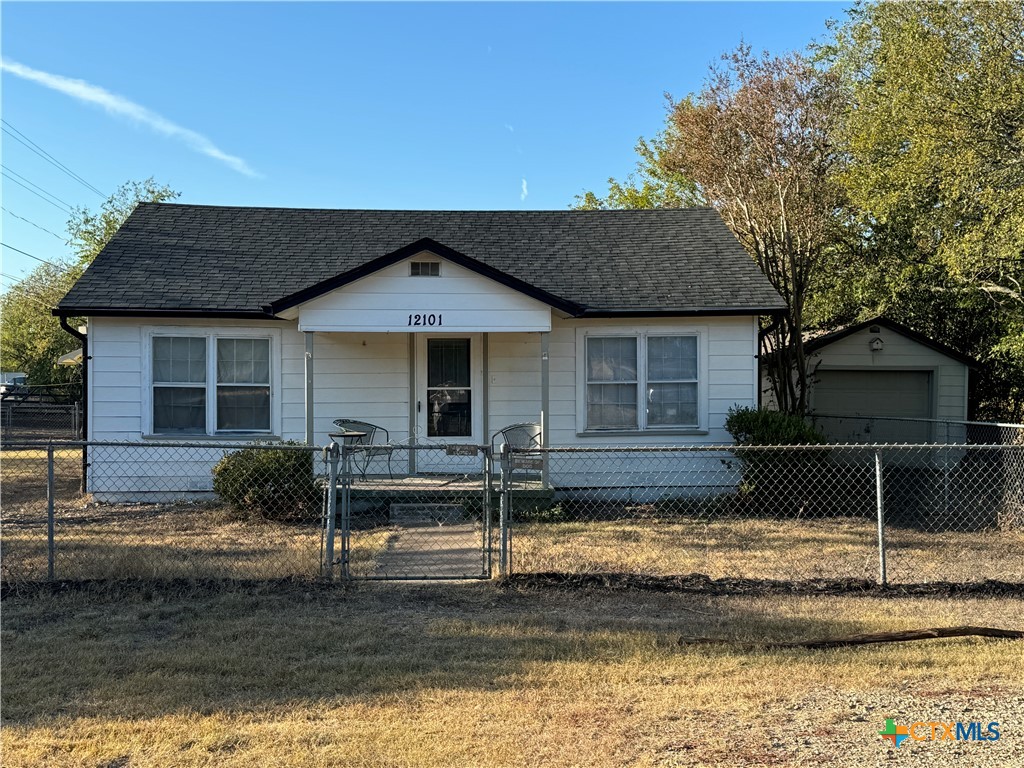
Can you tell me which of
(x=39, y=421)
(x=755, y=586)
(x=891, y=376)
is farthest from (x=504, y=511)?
(x=39, y=421)

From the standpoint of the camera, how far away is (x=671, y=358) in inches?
513

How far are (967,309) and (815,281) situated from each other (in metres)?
3.81

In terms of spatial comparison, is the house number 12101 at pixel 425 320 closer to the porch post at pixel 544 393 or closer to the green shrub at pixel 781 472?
the porch post at pixel 544 393

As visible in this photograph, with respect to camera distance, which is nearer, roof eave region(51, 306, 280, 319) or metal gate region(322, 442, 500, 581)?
metal gate region(322, 442, 500, 581)

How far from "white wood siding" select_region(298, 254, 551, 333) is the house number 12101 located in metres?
0.01

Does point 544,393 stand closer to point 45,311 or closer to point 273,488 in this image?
point 273,488

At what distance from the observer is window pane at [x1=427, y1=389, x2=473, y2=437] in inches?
515

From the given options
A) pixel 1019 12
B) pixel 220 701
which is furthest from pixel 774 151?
pixel 220 701

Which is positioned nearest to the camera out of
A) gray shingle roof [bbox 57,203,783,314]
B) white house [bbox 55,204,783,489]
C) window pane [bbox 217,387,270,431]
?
white house [bbox 55,204,783,489]

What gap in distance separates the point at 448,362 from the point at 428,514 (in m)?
3.15

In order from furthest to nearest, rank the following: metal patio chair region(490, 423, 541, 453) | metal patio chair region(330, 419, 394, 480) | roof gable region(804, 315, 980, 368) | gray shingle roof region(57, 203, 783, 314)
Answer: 1. roof gable region(804, 315, 980, 368)
2. gray shingle roof region(57, 203, 783, 314)
3. metal patio chair region(490, 423, 541, 453)
4. metal patio chair region(330, 419, 394, 480)

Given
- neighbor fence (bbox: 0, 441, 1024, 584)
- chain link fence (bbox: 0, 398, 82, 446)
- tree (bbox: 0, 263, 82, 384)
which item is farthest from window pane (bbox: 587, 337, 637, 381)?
tree (bbox: 0, 263, 82, 384)

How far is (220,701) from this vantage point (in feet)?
15.6

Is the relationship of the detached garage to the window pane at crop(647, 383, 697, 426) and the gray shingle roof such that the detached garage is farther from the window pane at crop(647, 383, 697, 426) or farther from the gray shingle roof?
the window pane at crop(647, 383, 697, 426)
